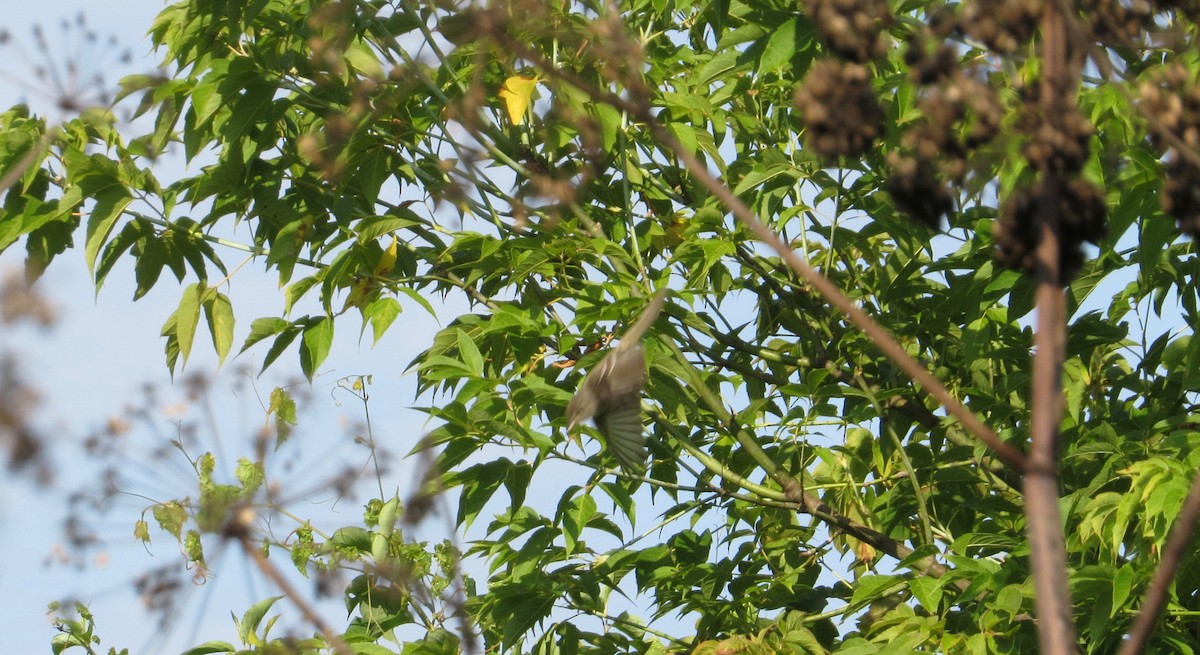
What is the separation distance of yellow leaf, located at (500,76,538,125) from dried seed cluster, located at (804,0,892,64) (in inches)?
107

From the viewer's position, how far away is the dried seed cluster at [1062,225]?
1.31 meters

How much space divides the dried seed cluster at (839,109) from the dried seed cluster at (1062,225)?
0.18 m

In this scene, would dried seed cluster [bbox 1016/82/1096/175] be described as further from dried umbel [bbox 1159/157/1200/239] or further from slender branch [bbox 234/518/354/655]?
slender branch [bbox 234/518/354/655]

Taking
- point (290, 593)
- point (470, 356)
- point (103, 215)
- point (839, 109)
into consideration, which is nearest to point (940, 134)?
point (839, 109)

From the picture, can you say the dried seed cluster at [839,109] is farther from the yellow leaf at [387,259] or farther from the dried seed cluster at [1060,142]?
the yellow leaf at [387,259]

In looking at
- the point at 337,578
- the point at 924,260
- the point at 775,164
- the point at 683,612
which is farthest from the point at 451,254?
the point at 337,578

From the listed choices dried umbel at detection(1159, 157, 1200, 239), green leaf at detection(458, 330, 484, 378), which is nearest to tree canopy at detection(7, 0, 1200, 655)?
green leaf at detection(458, 330, 484, 378)

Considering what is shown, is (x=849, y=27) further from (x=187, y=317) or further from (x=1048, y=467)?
(x=187, y=317)

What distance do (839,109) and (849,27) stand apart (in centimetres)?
9

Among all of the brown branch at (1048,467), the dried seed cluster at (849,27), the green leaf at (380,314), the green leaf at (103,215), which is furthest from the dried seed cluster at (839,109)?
the green leaf at (103,215)

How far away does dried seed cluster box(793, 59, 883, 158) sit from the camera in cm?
142

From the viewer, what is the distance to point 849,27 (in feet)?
4.70

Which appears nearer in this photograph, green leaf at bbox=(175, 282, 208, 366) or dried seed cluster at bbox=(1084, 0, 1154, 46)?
dried seed cluster at bbox=(1084, 0, 1154, 46)

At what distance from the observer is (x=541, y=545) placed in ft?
15.0
